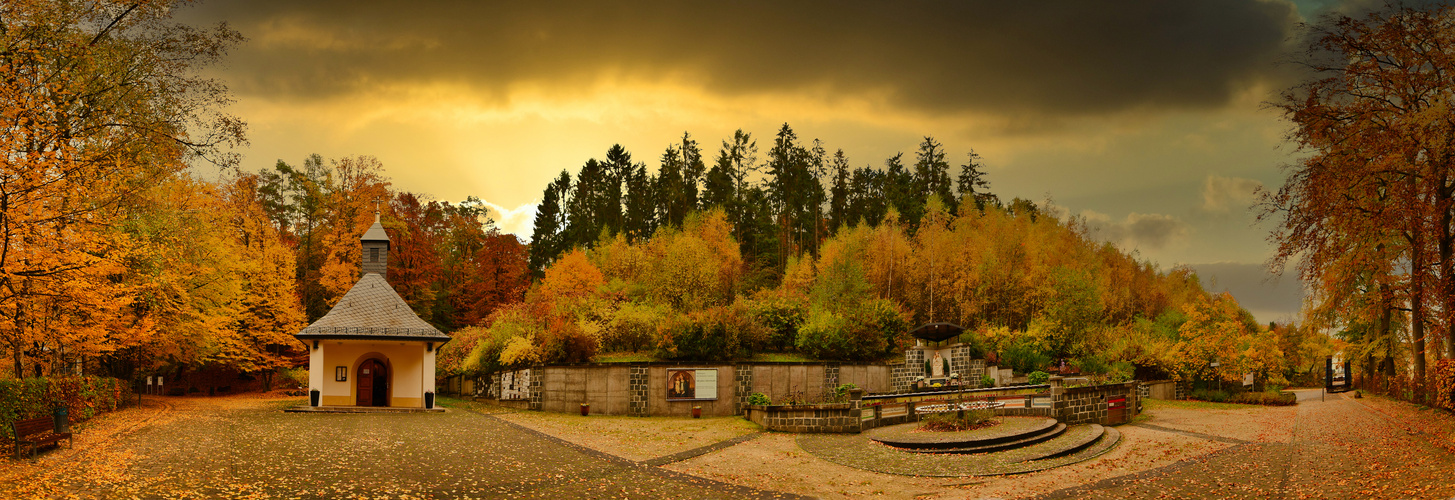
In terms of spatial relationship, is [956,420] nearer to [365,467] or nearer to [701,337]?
[701,337]

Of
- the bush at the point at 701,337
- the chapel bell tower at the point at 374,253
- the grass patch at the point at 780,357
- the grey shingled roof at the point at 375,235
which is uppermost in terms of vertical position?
the grey shingled roof at the point at 375,235

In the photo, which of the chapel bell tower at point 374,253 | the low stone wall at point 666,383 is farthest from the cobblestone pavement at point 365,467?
the chapel bell tower at point 374,253

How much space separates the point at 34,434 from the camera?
12219mm

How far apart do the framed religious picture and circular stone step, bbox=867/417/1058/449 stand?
5.84m

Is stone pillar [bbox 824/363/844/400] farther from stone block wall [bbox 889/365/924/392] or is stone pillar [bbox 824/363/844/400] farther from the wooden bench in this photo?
the wooden bench

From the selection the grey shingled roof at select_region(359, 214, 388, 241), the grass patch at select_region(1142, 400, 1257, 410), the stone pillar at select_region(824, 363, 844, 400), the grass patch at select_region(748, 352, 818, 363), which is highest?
the grey shingled roof at select_region(359, 214, 388, 241)

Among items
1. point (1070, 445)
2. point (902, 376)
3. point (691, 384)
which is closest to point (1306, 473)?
point (1070, 445)

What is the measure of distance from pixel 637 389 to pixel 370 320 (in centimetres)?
943

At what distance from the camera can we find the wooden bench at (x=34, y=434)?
1173 centimetres

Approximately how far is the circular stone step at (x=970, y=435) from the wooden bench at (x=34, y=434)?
14403 millimetres

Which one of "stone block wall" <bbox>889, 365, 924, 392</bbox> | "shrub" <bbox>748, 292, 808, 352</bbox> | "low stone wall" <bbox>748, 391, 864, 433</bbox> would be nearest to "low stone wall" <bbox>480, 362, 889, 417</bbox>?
"stone block wall" <bbox>889, 365, 924, 392</bbox>

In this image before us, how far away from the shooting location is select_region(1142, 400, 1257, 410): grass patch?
883 inches

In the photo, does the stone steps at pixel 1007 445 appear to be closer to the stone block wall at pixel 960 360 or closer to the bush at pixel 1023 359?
the stone block wall at pixel 960 360

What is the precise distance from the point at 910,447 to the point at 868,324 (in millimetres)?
10409
